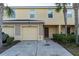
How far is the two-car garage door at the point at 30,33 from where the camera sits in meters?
34.6

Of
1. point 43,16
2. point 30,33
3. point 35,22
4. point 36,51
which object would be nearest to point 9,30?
point 30,33

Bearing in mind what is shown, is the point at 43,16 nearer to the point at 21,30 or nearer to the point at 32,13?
the point at 32,13

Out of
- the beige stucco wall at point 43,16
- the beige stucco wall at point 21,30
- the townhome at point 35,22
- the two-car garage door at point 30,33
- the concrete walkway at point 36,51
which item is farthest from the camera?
the beige stucco wall at point 43,16

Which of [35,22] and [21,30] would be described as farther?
[21,30]

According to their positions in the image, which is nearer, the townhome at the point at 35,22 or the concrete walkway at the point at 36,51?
the concrete walkway at the point at 36,51

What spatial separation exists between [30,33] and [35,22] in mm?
1804

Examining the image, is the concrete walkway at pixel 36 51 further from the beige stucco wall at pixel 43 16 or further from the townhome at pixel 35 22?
the beige stucco wall at pixel 43 16

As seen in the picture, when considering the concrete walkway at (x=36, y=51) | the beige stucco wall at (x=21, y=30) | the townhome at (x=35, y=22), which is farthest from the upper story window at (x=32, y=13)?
the concrete walkway at (x=36, y=51)

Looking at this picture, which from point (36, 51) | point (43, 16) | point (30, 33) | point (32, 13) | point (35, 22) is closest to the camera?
point (36, 51)

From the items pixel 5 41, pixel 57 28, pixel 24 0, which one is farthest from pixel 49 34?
pixel 24 0

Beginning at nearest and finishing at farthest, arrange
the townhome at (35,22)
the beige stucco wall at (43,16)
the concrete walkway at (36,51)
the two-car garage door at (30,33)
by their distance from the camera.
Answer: the concrete walkway at (36,51)
the townhome at (35,22)
the two-car garage door at (30,33)
the beige stucco wall at (43,16)

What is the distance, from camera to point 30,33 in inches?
1371

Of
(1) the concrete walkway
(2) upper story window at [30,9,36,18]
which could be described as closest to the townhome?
(2) upper story window at [30,9,36,18]

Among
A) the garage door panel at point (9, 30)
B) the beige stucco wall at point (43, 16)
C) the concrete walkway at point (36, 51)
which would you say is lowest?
the concrete walkway at point (36, 51)
